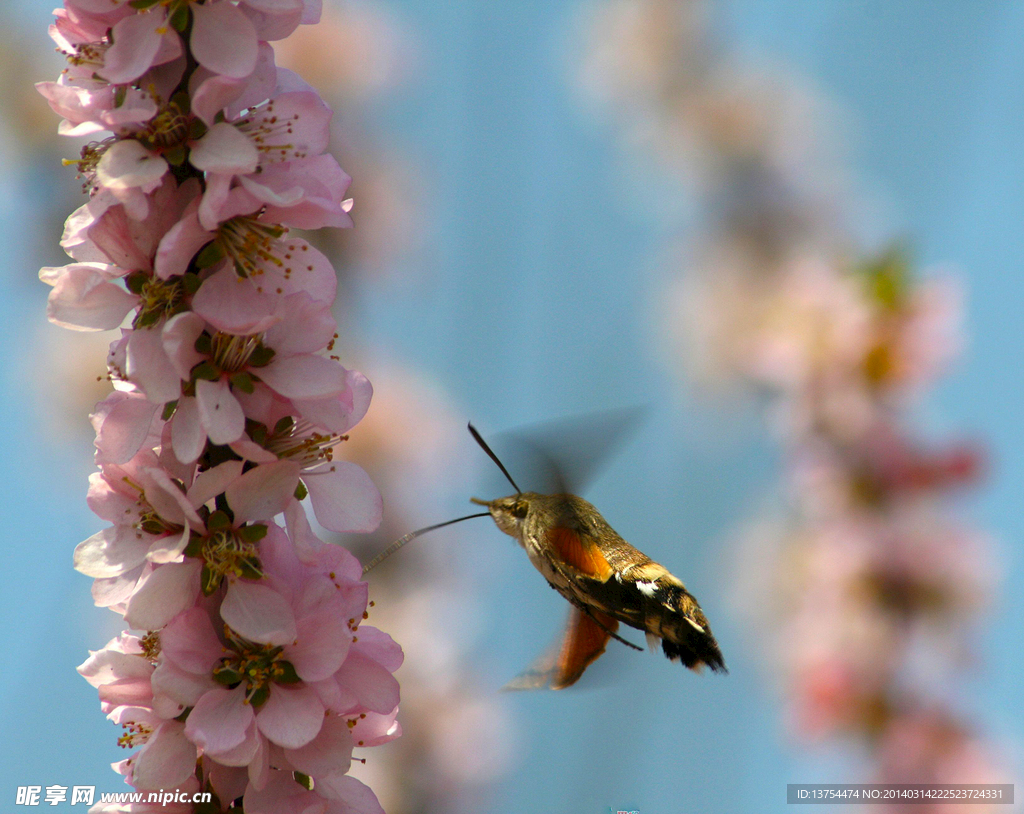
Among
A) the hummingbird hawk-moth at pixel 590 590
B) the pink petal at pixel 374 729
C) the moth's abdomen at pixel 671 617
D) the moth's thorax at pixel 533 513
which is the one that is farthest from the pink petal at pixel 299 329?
the moth's abdomen at pixel 671 617

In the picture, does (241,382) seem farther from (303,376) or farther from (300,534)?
(300,534)

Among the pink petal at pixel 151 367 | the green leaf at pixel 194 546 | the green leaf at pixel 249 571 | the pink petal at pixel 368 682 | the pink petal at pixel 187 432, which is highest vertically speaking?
the pink petal at pixel 151 367

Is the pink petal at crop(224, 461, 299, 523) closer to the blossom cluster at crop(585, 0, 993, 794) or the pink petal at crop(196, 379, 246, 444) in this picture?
the pink petal at crop(196, 379, 246, 444)

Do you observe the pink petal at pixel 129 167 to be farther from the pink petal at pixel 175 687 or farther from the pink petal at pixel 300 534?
the pink petal at pixel 175 687

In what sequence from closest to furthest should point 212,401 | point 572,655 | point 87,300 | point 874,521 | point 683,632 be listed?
point 212,401 < point 87,300 < point 683,632 < point 572,655 < point 874,521

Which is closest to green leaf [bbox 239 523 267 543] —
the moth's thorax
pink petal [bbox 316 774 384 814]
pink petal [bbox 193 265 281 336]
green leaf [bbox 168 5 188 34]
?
pink petal [bbox 193 265 281 336]

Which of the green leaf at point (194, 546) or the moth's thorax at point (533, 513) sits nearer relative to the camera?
the green leaf at point (194, 546)

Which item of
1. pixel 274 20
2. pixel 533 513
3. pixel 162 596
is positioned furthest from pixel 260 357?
pixel 533 513

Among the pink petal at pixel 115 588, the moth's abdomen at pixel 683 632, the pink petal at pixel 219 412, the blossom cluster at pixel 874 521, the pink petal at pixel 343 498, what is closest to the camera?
the pink petal at pixel 219 412
